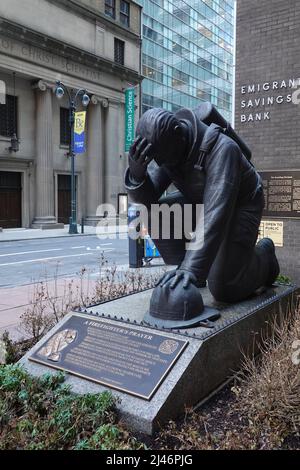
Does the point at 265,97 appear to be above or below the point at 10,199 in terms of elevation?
above

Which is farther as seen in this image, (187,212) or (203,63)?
(203,63)

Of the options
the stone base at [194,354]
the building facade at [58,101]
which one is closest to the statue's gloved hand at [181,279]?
the stone base at [194,354]

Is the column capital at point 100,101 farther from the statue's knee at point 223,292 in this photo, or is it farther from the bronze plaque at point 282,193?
the statue's knee at point 223,292

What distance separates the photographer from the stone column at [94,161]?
103 ft

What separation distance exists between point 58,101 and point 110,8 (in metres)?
9.55

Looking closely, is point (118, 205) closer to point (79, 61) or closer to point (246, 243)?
point (79, 61)

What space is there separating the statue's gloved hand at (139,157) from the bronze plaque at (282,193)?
204 inches

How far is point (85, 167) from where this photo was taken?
31.7 meters

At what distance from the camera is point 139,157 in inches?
149

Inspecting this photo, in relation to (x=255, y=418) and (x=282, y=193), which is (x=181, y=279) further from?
(x=282, y=193)

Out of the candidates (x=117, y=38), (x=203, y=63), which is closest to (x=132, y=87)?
(x=117, y=38)

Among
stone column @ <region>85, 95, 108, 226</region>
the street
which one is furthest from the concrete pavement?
stone column @ <region>85, 95, 108, 226</region>

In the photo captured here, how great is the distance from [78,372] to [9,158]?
24.2 meters

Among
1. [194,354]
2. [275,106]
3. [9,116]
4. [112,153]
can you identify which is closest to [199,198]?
[194,354]
